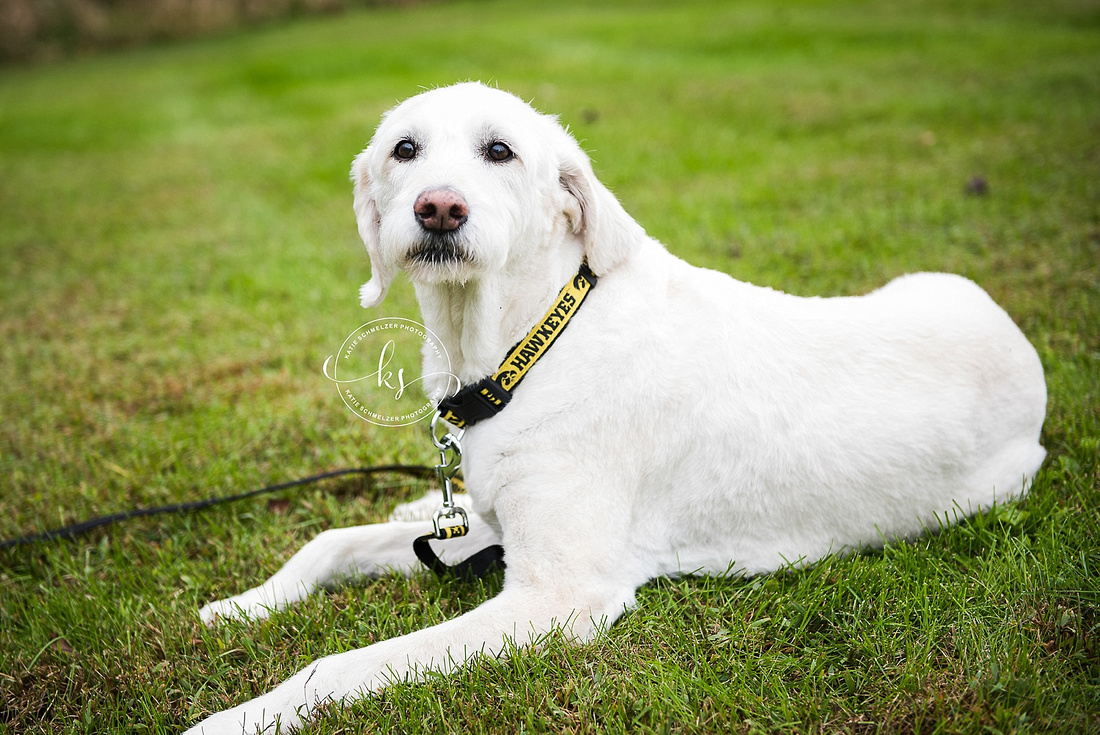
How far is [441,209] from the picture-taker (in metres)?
2.36

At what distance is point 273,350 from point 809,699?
13.8 feet

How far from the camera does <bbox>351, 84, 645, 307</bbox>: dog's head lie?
241 cm

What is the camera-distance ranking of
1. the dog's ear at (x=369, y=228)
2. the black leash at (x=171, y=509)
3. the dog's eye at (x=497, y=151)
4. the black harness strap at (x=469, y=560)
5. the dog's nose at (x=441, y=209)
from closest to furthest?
the dog's nose at (x=441, y=209) → the dog's eye at (x=497, y=151) → the black harness strap at (x=469, y=560) → the dog's ear at (x=369, y=228) → the black leash at (x=171, y=509)

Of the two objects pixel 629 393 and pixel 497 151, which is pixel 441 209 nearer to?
pixel 497 151

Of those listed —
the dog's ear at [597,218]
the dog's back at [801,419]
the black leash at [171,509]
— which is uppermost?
the dog's ear at [597,218]

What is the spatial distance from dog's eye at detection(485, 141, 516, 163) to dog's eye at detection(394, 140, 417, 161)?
27 cm

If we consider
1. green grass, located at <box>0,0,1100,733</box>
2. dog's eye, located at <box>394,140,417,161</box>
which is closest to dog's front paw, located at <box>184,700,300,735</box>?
green grass, located at <box>0,0,1100,733</box>

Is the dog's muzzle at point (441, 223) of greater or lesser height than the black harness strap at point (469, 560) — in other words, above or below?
above

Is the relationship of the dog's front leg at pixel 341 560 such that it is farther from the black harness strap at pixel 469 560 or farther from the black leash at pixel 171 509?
the black leash at pixel 171 509

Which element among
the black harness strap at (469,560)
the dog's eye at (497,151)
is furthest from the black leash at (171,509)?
the dog's eye at (497,151)

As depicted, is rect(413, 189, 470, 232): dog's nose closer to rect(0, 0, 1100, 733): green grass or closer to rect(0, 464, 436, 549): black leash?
rect(0, 0, 1100, 733): green grass

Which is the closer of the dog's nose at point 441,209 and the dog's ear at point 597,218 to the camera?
the dog's nose at point 441,209

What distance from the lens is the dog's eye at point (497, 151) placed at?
2.59m

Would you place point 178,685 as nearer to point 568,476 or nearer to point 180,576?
point 180,576
